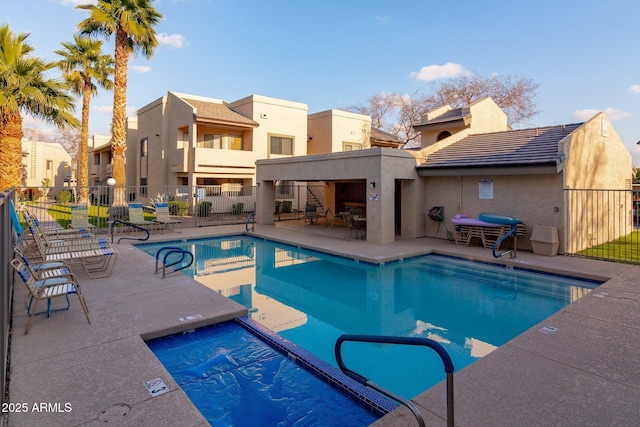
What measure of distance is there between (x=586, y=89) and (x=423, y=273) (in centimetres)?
1794

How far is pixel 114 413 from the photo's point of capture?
346 cm

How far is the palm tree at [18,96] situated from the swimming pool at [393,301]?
8512 millimetres

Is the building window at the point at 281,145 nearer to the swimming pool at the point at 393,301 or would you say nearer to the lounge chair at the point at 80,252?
the swimming pool at the point at 393,301

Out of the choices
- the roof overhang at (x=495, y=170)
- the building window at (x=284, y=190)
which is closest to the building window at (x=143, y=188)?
the building window at (x=284, y=190)

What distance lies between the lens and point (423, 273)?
10.6m

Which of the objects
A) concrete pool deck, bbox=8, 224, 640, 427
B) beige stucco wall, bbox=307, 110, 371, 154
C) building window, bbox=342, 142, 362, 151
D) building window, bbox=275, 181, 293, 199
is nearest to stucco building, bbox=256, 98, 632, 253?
concrete pool deck, bbox=8, 224, 640, 427

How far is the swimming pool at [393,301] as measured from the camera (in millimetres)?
5652

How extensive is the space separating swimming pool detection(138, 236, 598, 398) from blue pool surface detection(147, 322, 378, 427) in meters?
0.85

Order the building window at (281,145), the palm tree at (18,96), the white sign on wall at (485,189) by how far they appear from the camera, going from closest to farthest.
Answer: the white sign on wall at (485,189) → the palm tree at (18,96) → the building window at (281,145)

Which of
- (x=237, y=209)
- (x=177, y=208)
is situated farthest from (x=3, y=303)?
(x=237, y=209)

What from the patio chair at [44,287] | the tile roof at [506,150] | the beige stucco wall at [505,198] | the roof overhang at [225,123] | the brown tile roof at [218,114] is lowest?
the patio chair at [44,287]

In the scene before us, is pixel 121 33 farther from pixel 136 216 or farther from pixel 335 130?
pixel 335 130

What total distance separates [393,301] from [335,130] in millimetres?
22736

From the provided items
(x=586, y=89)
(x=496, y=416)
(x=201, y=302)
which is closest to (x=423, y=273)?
(x=201, y=302)
